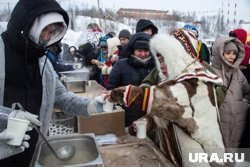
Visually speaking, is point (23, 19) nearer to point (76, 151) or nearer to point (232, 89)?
point (76, 151)

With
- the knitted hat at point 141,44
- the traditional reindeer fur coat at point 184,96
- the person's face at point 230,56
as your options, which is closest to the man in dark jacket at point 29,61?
the traditional reindeer fur coat at point 184,96

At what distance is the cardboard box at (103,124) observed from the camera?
226 cm

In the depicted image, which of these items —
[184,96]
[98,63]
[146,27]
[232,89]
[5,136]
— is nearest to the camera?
[5,136]

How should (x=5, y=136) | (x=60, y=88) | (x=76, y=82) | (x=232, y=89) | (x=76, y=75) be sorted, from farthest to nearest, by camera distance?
1. (x=76, y=75)
2. (x=76, y=82)
3. (x=232, y=89)
4. (x=60, y=88)
5. (x=5, y=136)

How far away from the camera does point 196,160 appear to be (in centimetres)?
160

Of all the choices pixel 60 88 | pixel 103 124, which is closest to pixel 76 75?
pixel 103 124

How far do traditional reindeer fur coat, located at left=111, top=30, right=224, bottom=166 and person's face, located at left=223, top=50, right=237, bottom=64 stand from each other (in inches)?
46.4

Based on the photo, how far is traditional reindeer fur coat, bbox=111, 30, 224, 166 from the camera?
1.50m

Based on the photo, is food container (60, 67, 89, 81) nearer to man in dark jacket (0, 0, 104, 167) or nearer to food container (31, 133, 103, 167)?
man in dark jacket (0, 0, 104, 167)

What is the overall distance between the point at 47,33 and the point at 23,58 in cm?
22

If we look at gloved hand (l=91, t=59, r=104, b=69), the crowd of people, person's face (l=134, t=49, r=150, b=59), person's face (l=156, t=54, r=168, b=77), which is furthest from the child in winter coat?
gloved hand (l=91, t=59, r=104, b=69)

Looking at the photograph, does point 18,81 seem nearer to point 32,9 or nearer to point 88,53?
point 32,9

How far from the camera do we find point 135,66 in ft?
9.44

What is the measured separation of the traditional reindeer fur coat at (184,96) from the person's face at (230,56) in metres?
1.18
